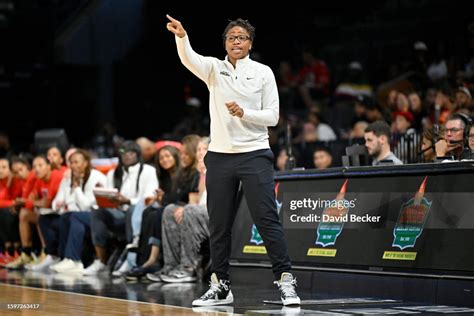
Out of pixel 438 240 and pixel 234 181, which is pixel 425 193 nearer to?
pixel 438 240

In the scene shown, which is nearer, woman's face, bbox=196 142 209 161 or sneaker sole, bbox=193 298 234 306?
sneaker sole, bbox=193 298 234 306

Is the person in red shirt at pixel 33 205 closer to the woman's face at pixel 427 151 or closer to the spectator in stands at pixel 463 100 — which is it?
the spectator in stands at pixel 463 100

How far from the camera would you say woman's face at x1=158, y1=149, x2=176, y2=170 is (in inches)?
409

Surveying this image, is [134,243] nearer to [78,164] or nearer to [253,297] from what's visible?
[78,164]

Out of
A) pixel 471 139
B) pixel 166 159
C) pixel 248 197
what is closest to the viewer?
pixel 248 197

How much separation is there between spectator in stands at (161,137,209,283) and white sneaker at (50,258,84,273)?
1777mm

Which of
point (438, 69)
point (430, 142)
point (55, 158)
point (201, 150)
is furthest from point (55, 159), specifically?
point (438, 69)

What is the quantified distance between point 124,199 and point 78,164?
109 centimetres

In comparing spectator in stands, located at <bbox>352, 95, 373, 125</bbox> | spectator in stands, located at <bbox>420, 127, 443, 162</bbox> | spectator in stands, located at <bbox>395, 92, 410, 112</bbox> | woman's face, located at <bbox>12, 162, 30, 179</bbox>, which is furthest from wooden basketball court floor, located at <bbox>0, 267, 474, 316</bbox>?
spectator in stands, located at <bbox>352, 95, 373, 125</bbox>

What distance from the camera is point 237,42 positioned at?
7.13 meters

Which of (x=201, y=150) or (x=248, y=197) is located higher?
(x=201, y=150)

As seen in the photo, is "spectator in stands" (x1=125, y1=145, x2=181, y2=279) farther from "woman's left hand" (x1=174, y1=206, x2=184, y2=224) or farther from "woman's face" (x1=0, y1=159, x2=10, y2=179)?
"woman's face" (x1=0, y1=159, x2=10, y2=179)

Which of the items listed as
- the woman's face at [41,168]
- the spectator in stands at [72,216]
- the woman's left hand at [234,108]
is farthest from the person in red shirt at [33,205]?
the woman's left hand at [234,108]

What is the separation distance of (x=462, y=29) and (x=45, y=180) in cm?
676
